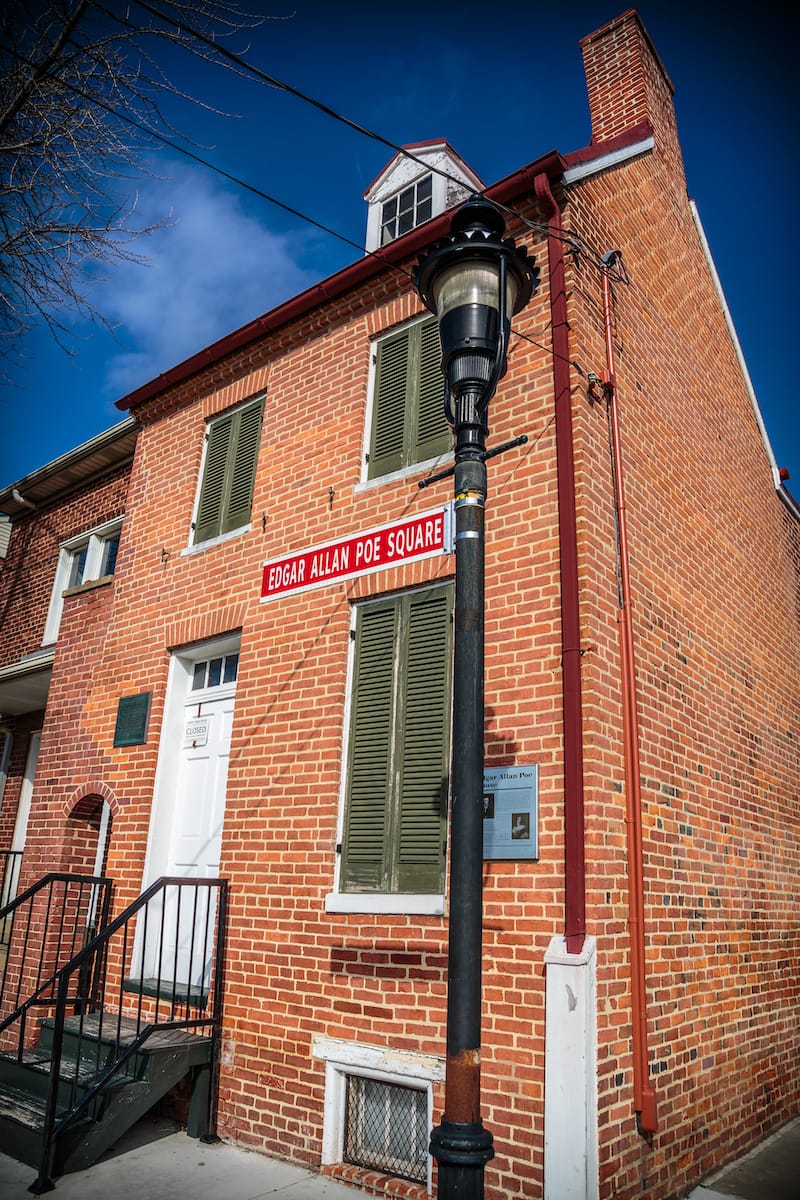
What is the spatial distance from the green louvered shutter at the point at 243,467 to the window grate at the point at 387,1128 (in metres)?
4.69

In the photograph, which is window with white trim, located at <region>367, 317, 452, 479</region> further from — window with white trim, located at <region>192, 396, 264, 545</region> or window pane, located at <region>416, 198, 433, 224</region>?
window pane, located at <region>416, 198, 433, 224</region>

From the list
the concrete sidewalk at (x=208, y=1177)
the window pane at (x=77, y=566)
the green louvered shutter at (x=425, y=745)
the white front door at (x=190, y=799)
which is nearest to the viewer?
the concrete sidewalk at (x=208, y=1177)

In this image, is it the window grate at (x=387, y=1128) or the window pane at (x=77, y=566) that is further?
the window pane at (x=77, y=566)

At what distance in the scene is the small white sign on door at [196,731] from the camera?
7.54 metres

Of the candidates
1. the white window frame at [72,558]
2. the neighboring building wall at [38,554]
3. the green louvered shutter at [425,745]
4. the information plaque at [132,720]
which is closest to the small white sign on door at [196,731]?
the information plaque at [132,720]

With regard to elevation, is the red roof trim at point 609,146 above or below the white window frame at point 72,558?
above

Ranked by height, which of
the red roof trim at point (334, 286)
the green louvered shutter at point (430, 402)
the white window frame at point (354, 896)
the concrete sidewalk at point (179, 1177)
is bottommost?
the concrete sidewalk at point (179, 1177)

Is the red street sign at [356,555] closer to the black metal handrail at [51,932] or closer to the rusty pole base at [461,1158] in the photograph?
the black metal handrail at [51,932]

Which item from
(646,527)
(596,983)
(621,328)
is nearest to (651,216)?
(621,328)

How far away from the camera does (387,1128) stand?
521cm

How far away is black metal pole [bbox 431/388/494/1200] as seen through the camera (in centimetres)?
279

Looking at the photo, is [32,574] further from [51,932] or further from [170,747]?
[51,932]

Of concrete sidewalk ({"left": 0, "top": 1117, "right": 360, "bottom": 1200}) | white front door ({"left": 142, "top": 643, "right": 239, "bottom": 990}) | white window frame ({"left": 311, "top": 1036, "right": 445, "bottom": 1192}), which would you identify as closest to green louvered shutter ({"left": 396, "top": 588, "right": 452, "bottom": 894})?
white window frame ({"left": 311, "top": 1036, "right": 445, "bottom": 1192})

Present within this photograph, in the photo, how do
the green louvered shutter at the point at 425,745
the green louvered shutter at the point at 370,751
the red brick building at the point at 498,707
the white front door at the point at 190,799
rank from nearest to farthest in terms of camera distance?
the red brick building at the point at 498,707 → the green louvered shutter at the point at 425,745 → the green louvered shutter at the point at 370,751 → the white front door at the point at 190,799
